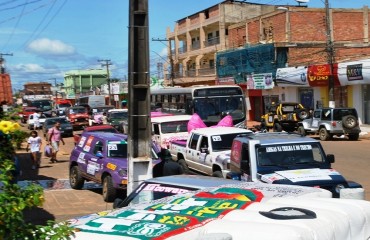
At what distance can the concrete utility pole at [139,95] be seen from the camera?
9508mm

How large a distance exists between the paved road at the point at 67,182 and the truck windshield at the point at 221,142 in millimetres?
3372

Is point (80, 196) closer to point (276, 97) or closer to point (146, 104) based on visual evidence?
point (146, 104)

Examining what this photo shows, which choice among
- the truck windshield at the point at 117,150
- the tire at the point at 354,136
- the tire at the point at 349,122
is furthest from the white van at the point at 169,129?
the tire at the point at 354,136

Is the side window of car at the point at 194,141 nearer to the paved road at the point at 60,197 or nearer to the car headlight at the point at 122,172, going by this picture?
the paved road at the point at 60,197

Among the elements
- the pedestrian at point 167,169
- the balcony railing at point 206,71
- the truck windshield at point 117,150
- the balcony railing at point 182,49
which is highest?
the balcony railing at point 182,49

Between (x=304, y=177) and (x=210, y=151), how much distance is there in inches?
200

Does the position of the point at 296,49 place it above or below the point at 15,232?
above

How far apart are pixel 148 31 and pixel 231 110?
1582 centimetres

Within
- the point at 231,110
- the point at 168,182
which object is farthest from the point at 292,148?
the point at 231,110

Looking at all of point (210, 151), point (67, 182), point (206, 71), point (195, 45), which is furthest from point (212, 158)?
point (195, 45)

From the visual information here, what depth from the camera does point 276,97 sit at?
158 ft

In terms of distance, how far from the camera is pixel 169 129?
66.8 feet

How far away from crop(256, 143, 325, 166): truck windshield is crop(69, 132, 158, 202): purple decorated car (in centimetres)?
375

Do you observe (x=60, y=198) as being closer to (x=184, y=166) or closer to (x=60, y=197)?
(x=60, y=197)
